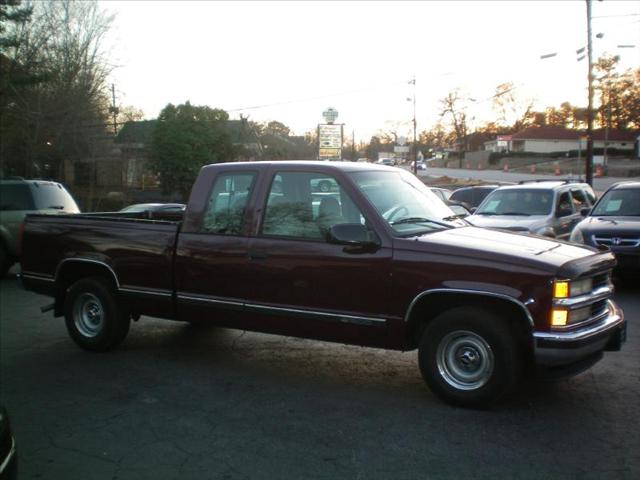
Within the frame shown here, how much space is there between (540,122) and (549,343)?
112 meters

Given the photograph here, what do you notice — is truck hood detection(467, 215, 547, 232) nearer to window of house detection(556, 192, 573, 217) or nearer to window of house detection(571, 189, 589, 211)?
window of house detection(556, 192, 573, 217)

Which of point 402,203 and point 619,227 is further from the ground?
point 402,203

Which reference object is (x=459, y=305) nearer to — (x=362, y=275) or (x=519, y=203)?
(x=362, y=275)

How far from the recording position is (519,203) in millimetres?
12492

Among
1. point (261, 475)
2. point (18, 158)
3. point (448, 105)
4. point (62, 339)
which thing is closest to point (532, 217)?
point (62, 339)

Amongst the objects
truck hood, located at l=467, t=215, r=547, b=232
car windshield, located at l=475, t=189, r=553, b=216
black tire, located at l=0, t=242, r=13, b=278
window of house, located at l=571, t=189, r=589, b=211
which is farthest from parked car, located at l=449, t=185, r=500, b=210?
black tire, located at l=0, t=242, r=13, b=278

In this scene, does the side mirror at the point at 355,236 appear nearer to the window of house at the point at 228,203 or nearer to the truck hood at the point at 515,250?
the truck hood at the point at 515,250

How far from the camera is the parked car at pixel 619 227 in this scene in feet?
Answer: 30.4

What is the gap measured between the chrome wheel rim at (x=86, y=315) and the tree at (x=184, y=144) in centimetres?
3169

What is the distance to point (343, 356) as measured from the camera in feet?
21.3

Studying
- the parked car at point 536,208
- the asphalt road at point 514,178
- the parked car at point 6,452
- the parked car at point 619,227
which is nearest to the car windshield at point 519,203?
the parked car at point 536,208

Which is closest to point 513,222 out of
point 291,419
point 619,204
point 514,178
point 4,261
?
point 619,204

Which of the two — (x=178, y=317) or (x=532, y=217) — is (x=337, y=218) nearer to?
(x=178, y=317)

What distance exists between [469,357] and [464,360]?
0.05 m
